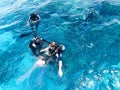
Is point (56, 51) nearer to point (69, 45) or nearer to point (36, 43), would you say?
point (36, 43)

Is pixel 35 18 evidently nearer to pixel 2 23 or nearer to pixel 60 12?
pixel 60 12

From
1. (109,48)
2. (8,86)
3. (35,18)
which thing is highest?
(35,18)

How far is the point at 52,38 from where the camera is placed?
47.3 feet

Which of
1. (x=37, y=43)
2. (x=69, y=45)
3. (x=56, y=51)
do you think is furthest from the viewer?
Result: (x=69, y=45)

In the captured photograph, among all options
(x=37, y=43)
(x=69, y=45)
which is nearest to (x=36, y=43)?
(x=37, y=43)

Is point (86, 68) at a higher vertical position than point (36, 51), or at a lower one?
lower

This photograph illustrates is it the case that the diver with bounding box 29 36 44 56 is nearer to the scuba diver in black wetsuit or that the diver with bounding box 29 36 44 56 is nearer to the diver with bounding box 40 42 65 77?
the scuba diver in black wetsuit

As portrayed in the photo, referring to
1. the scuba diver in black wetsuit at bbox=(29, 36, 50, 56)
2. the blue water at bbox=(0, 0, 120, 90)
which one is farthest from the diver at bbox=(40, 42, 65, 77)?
the blue water at bbox=(0, 0, 120, 90)

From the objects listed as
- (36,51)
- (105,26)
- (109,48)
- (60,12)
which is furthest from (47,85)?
(60,12)

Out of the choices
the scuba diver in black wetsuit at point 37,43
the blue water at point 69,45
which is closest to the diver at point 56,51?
the scuba diver in black wetsuit at point 37,43

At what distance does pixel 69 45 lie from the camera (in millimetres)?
13516

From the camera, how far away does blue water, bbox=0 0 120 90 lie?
37.0 ft

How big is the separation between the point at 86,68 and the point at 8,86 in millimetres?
4263

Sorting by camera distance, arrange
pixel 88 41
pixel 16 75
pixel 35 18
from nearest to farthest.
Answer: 1. pixel 35 18
2. pixel 16 75
3. pixel 88 41
